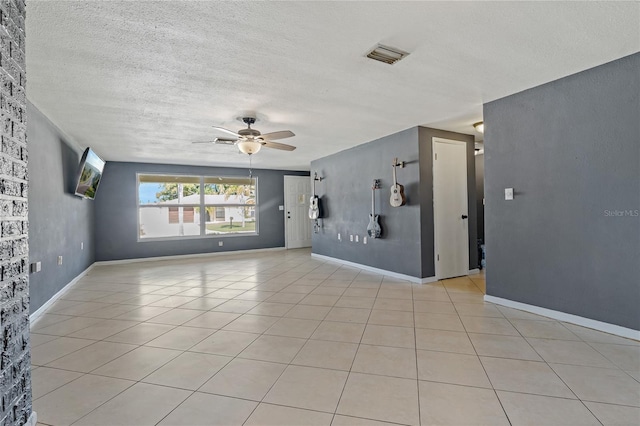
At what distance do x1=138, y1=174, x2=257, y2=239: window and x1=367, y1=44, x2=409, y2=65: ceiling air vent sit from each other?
6.08 m

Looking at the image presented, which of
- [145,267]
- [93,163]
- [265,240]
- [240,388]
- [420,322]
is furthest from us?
[265,240]

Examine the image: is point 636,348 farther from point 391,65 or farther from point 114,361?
point 114,361

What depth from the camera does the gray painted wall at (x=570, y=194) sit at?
8.00 feet

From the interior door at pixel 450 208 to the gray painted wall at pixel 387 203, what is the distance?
0.12 metres

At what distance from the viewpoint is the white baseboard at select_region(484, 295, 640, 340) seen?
2443mm

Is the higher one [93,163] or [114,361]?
[93,163]

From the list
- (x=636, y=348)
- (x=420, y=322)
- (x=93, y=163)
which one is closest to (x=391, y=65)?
(x=420, y=322)

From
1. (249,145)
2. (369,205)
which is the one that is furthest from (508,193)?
(249,145)

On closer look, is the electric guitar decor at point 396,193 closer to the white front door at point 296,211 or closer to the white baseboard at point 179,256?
the white front door at point 296,211

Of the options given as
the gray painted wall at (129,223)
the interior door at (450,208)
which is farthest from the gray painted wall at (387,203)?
the gray painted wall at (129,223)

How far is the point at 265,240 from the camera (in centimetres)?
820

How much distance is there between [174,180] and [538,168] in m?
6.99

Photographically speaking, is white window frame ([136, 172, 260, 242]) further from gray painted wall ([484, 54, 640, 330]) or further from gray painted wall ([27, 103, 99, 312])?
gray painted wall ([484, 54, 640, 330])

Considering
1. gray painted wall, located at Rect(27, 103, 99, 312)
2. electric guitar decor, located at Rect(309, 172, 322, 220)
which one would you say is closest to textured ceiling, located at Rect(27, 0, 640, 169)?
gray painted wall, located at Rect(27, 103, 99, 312)
